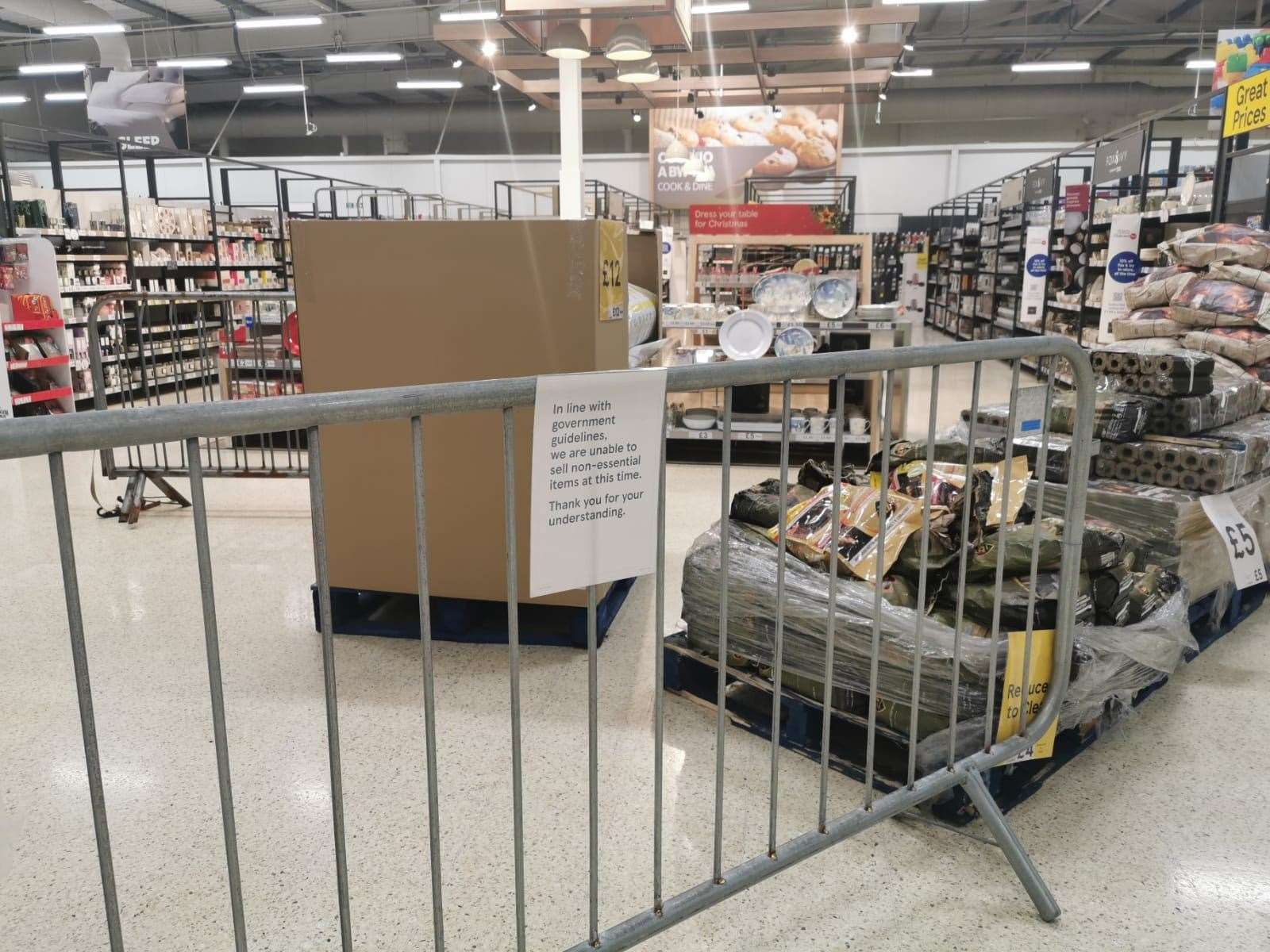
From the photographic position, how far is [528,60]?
957 cm

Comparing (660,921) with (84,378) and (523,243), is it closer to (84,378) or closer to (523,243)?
(523,243)

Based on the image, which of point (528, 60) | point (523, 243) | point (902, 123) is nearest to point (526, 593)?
point (523, 243)

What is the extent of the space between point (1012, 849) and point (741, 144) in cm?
1606

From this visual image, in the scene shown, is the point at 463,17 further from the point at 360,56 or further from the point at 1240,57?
the point at 1240,57

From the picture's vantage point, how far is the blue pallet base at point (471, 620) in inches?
117

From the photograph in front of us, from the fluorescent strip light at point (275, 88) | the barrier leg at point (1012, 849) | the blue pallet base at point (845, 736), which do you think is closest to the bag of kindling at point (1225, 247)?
the blue pallet base at point (845, 736)

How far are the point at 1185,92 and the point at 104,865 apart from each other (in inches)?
831

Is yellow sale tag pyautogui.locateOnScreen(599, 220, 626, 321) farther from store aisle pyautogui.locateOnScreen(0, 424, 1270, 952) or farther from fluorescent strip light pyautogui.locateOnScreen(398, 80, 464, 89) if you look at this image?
fluorescent strip light pyautogui.locateOnScreen(398, 80, 464, 89)

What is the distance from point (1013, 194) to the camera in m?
12.6

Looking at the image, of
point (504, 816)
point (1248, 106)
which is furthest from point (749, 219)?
point (504, 816)

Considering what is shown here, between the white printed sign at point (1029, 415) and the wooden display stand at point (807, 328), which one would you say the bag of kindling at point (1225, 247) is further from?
the white printed sign at point (1029, 415)

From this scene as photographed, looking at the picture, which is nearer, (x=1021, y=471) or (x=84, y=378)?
(x=1021, y=471)

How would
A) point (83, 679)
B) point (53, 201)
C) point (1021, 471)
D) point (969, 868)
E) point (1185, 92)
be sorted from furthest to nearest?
point (1185, 92) → point (53, 201) → point (1021, 471) → point (969, 868) → point (83, 679)

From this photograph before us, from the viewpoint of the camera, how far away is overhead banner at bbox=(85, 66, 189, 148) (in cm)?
989
